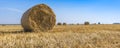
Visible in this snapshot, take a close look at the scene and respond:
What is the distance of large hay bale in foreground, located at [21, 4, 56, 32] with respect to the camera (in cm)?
1304

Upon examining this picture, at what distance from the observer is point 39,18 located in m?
13.7

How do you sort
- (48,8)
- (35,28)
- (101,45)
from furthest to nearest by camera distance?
1. (48,8)
2. (35,28)
3. (101,45)

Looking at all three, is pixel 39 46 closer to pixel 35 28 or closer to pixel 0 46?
pixel 0 46

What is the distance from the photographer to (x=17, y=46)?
19.2 feet

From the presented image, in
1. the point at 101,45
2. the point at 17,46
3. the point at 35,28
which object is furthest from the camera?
the point at 35,28

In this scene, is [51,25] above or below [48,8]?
below

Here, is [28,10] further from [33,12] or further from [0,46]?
[0,46]

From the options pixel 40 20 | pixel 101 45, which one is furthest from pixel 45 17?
pixel 101 45

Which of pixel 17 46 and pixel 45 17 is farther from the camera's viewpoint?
pixel 45 17

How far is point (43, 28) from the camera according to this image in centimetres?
1338

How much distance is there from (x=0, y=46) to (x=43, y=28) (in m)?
7.52

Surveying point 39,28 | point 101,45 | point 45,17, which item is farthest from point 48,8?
point 101,45

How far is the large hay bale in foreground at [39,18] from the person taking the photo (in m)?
13.0

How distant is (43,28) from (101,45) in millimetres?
6889
